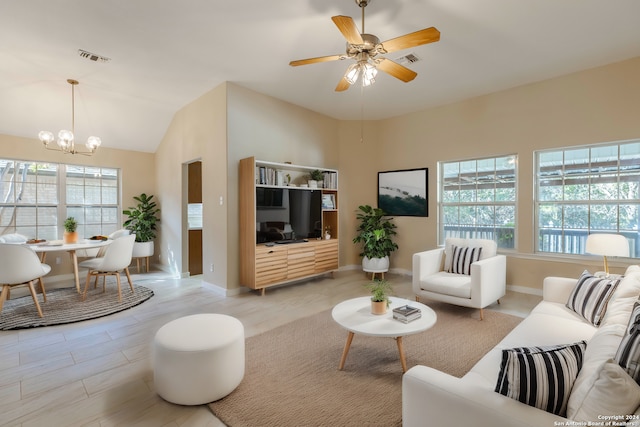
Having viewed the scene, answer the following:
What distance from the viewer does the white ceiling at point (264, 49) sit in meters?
2.74

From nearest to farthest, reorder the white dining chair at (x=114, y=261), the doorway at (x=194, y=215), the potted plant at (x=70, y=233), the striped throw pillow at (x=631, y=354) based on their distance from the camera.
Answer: the striped throw pillow at (x=631, y=354), the white dining chair at (x=114, y=261), the potted plant at (x=70, y=233), the doorway at (x=194, y=215)

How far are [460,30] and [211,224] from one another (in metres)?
4.00

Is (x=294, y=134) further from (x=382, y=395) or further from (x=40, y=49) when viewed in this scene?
(x=382, y=395)

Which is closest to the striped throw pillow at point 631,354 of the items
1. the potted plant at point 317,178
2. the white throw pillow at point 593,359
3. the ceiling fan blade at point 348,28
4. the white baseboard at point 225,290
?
the white throw pillow at point 593,359

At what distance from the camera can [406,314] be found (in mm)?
2355

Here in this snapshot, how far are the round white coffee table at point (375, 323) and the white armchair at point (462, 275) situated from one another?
1.13 meters

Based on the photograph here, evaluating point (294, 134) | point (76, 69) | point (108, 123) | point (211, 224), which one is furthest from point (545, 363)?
point (108, 123)

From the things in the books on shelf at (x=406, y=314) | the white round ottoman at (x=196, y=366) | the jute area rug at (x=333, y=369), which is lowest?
the jute area rug at (x=333, y=369)

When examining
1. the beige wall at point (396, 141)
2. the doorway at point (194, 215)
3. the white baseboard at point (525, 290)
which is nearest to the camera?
the beige wall at point (396, 141)

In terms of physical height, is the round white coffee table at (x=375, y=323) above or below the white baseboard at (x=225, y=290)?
above

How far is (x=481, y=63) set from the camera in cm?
373

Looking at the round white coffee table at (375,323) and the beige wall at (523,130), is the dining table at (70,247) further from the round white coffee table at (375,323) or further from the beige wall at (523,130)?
the beige wall at (523,130)

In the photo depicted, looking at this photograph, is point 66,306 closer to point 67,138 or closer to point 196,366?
point 67,138

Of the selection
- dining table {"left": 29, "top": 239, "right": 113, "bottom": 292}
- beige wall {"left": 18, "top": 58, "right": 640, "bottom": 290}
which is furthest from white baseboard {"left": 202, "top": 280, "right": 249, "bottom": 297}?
dining table {"left": 29, "top": 239, "right": 113, "bottom": 292}
